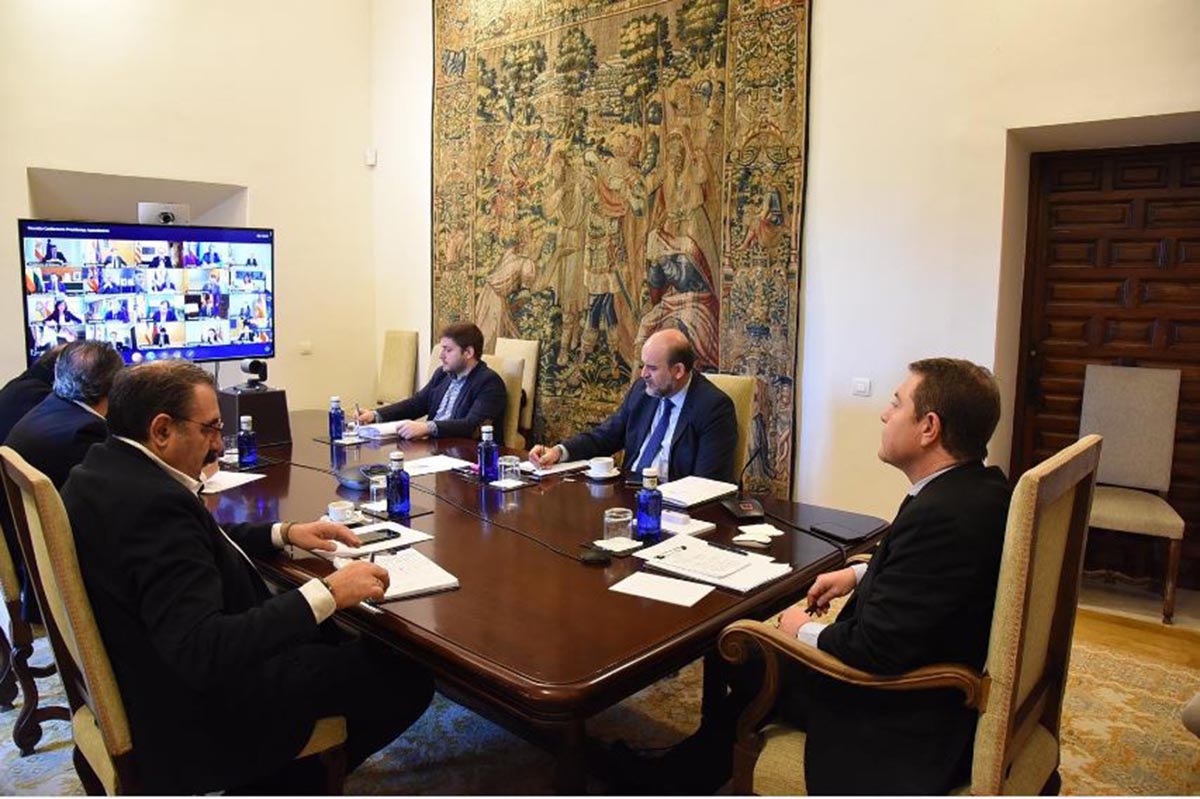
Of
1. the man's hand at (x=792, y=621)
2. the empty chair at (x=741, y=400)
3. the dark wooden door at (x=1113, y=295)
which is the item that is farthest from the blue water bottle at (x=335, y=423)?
the dark wooden door at (x=1113, y=295)

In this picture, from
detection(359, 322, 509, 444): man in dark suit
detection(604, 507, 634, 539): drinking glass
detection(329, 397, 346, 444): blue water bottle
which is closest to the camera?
detection(604, 507, 634, 539): drinking glass

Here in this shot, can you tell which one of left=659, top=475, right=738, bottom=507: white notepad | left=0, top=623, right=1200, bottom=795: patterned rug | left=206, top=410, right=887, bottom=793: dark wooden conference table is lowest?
left=0, top=623, right=1200, bottom=795: patterned rug

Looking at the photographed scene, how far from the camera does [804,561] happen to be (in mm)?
2047

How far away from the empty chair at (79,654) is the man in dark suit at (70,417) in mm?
805

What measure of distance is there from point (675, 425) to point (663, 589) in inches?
52.5

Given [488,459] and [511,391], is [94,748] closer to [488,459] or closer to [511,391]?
[488,459]

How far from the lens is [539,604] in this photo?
1.74 meters

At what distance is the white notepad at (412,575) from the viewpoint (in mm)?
1795

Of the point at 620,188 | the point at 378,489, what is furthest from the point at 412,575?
the point at 620,188

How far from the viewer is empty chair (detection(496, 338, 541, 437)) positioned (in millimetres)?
5086

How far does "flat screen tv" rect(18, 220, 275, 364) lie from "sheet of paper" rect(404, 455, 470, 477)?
2.52 m

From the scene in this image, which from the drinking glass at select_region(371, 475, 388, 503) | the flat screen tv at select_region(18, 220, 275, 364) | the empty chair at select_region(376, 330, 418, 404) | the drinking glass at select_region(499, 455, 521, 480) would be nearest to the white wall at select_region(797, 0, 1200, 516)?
the drinking glass at select_region(499, 455, 521, 480)

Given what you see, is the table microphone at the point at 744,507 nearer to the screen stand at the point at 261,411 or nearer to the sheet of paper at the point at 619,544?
the sheet of paper at the point at 619,544

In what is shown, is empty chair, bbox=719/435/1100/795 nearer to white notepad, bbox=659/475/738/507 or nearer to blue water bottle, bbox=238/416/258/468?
white notepad, bbox=659/475/738/507
